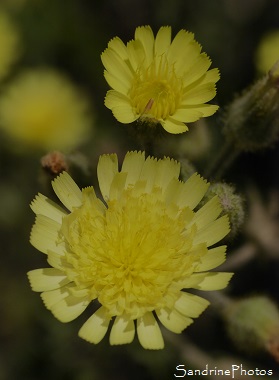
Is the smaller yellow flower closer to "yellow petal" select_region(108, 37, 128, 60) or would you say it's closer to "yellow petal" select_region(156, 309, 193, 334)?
"yellow petal" select_region(108, 37, 128, 60)

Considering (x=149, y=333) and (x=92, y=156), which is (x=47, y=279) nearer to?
(x=149, y=333)

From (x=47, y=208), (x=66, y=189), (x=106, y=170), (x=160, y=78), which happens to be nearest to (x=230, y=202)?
(x=106, y=170)

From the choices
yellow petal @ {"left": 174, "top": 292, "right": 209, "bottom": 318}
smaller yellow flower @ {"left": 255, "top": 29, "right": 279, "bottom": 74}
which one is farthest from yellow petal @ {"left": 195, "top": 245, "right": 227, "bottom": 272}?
smaller yellow flower @ {"left": 255, "top": 29, "right": 279, "bottom": 74}

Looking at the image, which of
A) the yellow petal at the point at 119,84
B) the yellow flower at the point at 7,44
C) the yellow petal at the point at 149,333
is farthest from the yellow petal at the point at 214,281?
the yellow flower at the point at 7,44

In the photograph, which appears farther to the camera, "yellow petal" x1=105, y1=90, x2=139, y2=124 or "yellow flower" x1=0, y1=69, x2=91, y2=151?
"yellow flower" x1=0, y1=69, x2=91, y2=151

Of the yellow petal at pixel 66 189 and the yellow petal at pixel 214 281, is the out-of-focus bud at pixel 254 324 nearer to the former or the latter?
the yellow petal at pixel 214 281

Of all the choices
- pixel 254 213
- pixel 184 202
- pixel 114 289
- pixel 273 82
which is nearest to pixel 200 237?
pixel 184 202
